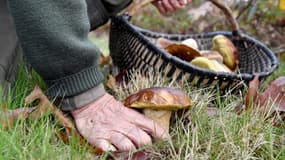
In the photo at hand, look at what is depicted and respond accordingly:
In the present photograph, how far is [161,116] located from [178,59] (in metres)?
0.35

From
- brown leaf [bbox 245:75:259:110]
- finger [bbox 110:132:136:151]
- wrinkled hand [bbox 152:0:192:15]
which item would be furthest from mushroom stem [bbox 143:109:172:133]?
wrinkled hand [bbox 152:0:192:15]

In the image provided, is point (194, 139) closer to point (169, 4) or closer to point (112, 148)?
point (112, 148)

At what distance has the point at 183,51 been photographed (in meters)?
1.81

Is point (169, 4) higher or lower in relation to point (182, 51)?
higher

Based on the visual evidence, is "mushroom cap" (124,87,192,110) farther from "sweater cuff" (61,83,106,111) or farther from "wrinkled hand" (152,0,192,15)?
"wrinkled hand" (152,0,192,15)

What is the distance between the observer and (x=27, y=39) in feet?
4.17

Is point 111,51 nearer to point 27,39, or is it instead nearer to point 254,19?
point 27,39

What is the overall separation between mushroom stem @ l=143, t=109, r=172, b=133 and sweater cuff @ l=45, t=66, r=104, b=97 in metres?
0.17

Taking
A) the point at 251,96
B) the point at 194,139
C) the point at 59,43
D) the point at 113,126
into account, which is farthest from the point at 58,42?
the point at 251,96

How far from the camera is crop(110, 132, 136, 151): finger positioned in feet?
4.00

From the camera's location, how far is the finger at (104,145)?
1206 millimetres

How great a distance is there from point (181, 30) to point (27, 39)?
2510 mm

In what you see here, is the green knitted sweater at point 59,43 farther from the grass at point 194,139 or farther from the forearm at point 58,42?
the grass at point 194,139

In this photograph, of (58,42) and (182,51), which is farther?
(182,51)
